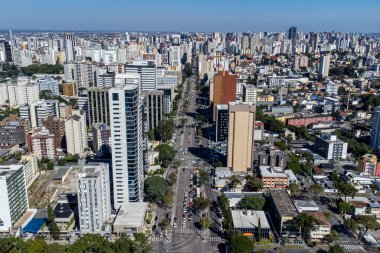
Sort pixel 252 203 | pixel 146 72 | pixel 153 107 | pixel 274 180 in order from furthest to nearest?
pixel 146 72 < pixel 153 107 < pixel 274 180 < pixel 252 203

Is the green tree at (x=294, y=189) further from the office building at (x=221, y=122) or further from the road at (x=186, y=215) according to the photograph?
the office building at (x=221, y=122)

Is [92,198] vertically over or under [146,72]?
under

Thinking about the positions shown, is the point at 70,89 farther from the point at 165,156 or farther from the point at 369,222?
the point at 369,222

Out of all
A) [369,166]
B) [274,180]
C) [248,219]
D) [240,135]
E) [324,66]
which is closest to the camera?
[248,219]

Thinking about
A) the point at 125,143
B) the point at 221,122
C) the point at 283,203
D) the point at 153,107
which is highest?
the point at 125,143

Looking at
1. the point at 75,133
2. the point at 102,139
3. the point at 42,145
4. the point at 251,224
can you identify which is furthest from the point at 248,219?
the point at 42,145

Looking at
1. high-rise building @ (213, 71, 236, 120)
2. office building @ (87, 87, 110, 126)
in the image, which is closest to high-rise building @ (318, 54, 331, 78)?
high-rise building @ (213, 71, 236, 120)

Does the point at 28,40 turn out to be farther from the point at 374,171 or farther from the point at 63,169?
the point at 374,171
